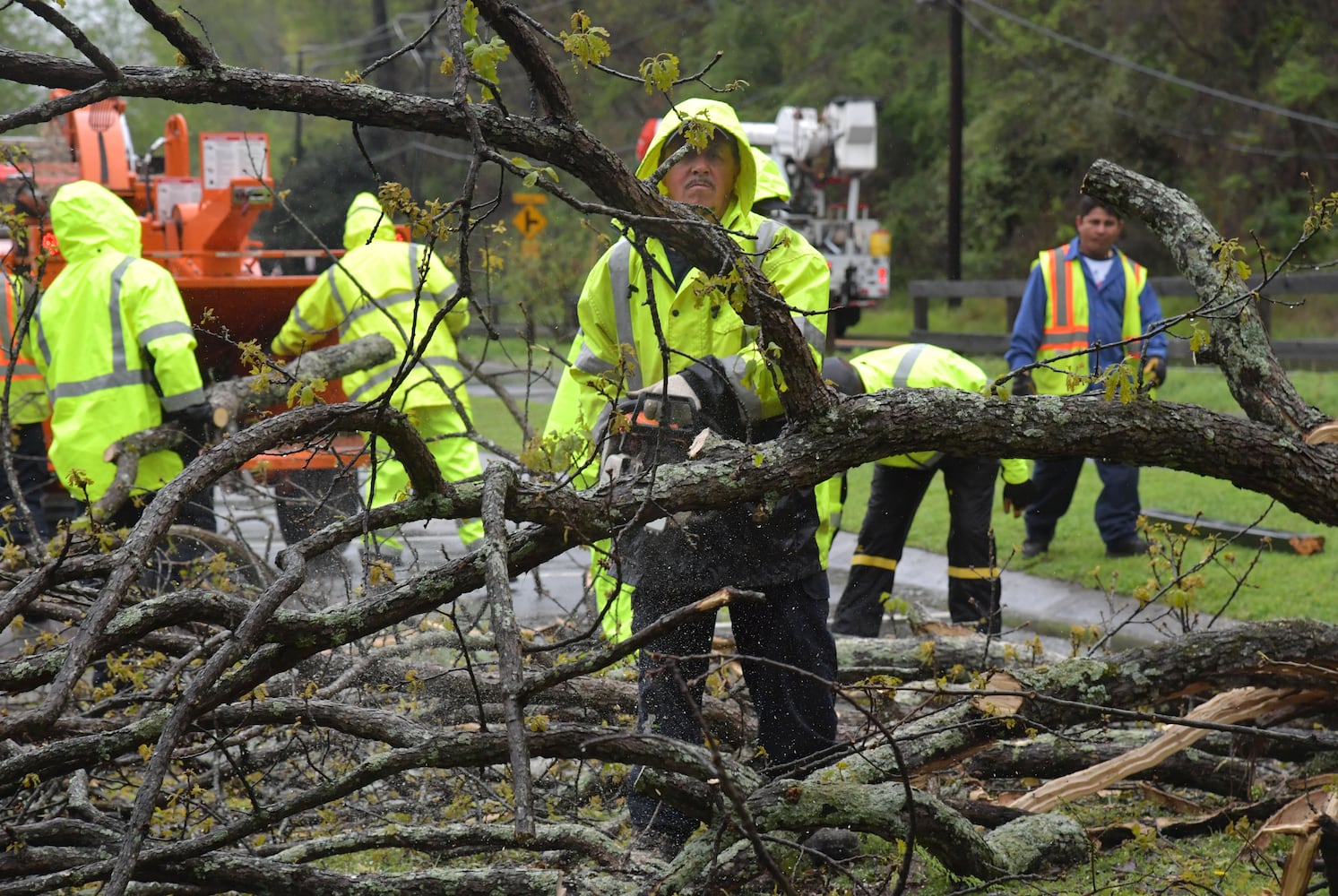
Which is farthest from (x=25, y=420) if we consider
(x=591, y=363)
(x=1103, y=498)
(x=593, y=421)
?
(x=1103, y=498)

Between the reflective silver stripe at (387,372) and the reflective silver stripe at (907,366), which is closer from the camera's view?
the reflective silver stripe at (907,366)

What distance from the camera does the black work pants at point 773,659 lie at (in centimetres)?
350

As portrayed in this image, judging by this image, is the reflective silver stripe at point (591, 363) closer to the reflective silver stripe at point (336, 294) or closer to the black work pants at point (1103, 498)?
the reflective silver stripe at point (336, 294)

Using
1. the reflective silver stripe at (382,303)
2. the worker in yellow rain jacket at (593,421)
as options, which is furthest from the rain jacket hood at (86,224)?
the worker in yellow rain jacket at (593,421)

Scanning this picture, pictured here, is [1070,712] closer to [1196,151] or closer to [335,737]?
[335,737]

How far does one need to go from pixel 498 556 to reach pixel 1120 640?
4.37m

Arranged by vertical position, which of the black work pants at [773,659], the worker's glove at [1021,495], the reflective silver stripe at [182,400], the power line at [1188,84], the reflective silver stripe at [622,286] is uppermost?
the power line at [1188,84]

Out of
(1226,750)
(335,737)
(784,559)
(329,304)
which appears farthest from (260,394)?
(1226,750)

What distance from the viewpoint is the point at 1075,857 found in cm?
355

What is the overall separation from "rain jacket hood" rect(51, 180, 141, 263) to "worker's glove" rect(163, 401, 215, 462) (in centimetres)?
75

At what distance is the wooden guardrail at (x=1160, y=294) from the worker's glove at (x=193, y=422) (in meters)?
6.32

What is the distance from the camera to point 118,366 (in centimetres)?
546

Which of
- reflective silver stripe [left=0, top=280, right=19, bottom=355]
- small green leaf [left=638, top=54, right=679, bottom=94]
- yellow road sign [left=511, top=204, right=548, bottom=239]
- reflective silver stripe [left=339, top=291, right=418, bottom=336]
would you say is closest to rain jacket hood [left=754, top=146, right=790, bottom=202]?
small green leaf [left=638, top=54, right=679, bottom=94]

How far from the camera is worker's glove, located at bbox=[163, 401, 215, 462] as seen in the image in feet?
18.1
